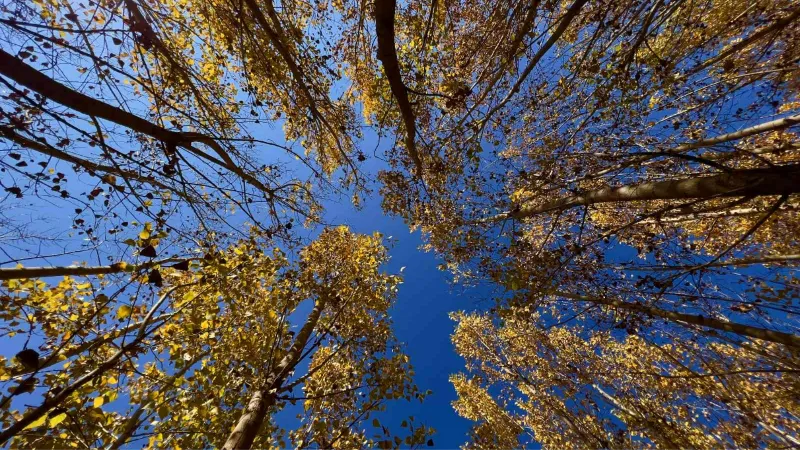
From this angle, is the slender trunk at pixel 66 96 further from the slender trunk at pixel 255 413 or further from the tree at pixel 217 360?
the slender trunk at pixel 255 413

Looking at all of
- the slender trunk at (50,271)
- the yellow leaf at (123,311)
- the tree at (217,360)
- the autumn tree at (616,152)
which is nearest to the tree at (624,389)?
the autumn tree at (616,152)

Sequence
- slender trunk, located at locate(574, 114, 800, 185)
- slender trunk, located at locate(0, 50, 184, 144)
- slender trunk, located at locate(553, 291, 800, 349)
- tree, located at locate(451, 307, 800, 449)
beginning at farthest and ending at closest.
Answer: tree, located at locate(451, 307, 800, 449), slender trunk, located at locate(574, 114, 800, 185), slender trunk, located at locate(553, 291, 800, 349), slender trunk, located at locate(0, 50, 184, 144)

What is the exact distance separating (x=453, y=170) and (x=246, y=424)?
515 centimetres


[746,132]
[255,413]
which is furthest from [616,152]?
[255,413]

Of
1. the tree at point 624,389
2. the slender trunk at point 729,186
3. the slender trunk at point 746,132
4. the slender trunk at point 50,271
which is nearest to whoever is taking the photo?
the slender trunk at point 729,186

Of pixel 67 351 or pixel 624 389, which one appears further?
pixel 624 389

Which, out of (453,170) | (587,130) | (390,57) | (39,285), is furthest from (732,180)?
(39,285)

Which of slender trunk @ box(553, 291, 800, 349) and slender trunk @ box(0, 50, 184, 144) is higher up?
slender trunk @ box(0, 50, 184, 144)

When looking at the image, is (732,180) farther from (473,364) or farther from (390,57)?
(473,364)

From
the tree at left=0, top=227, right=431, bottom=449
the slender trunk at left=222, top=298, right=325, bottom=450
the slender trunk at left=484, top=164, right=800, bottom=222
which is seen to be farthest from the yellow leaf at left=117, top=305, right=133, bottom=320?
the slender trunk at left=484, top=164, right=800, bottom=222

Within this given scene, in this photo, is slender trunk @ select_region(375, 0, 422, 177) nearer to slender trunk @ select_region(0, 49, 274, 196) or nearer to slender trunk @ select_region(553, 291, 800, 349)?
slender trunk @ select_region(0, 49, 274, 196)

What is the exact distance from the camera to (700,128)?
502 cm

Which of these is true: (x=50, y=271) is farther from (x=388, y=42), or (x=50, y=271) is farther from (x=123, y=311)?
(x=388, y=42)

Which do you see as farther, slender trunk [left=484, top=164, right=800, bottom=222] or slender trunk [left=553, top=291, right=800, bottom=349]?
slender trunk [left=553, top=291, right=800, bottom=349]
